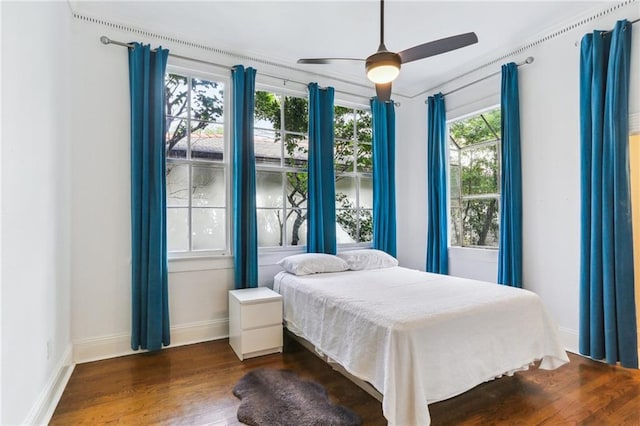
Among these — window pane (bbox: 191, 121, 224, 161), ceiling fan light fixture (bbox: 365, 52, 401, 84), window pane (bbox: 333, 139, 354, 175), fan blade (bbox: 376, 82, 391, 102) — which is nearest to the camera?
ceiling fan light fixture (bbox: 365, 52, 401, 84)

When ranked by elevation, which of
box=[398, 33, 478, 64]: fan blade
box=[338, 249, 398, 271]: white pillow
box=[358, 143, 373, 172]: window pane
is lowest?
box=[338, 249, 398, 271]: white pillow

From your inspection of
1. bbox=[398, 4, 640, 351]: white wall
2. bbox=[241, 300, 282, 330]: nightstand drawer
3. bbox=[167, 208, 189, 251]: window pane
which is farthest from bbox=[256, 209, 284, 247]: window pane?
bbox=[398, 4, 640, 351]: white wall

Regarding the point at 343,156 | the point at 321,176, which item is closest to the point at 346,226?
Result: the point at 321,176

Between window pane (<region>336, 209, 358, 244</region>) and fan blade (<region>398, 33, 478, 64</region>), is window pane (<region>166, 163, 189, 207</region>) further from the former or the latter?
fan blade (<region>398, 33, 478, 64</region>)

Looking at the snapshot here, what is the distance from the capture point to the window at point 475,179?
3.80 meters

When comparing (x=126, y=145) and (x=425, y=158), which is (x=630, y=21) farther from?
(x=126, y=145)

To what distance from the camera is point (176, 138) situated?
131 inches

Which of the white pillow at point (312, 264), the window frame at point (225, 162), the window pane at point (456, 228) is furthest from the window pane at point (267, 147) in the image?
the window pane at point (456, 228)

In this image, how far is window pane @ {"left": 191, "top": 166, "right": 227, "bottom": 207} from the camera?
338cm

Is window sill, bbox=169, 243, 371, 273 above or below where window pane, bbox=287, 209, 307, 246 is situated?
below

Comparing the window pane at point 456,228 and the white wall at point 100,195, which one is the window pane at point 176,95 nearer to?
the white wall at point 100,195

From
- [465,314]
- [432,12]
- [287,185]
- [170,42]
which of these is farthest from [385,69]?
[170,42]

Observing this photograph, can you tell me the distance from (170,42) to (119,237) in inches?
75.9

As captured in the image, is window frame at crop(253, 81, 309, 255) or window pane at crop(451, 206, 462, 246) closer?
window frame at crop(253, 81, 309, 255)
